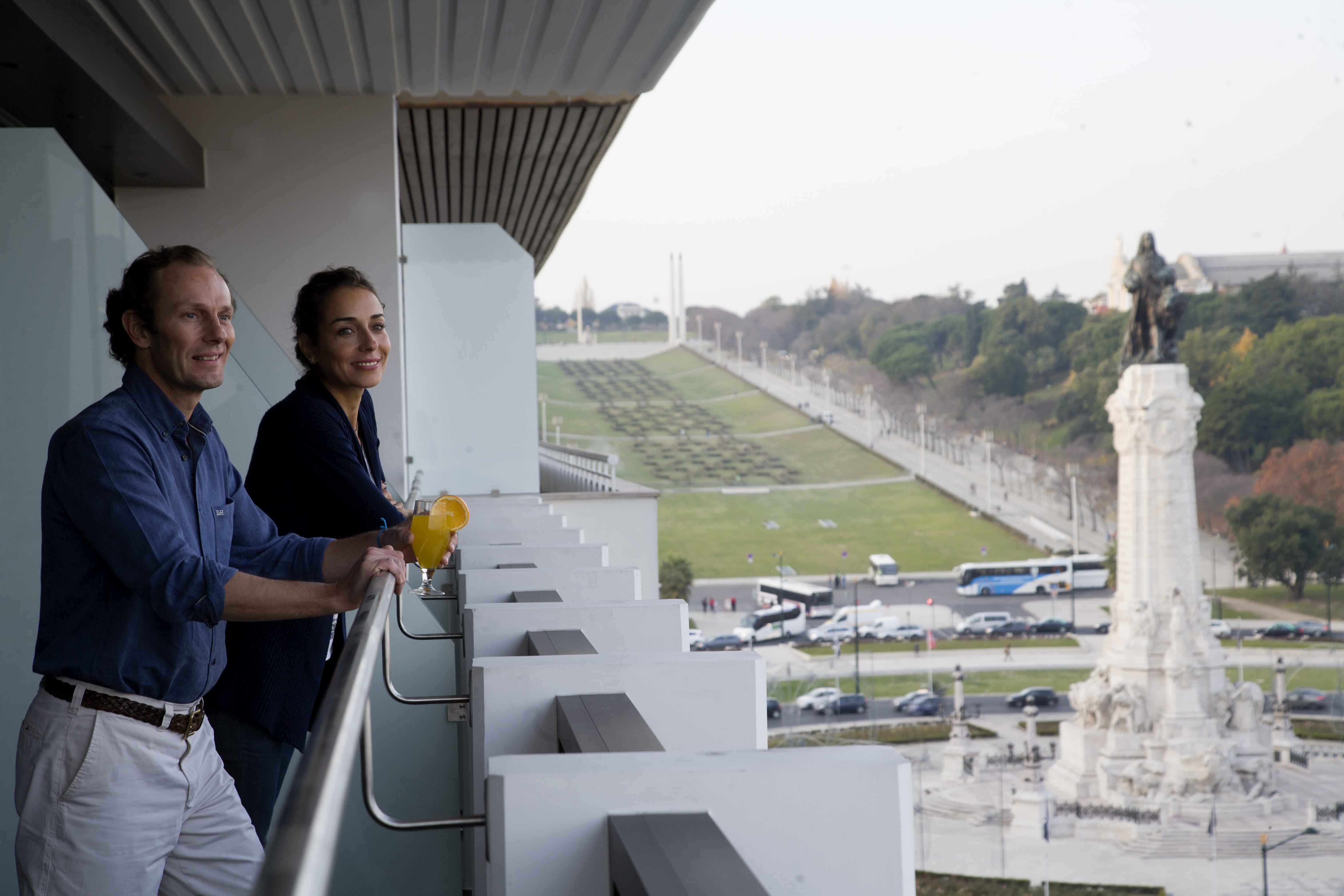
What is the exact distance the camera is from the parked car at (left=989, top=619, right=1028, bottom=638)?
34656 millimetres

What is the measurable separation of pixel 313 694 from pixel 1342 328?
43.3 metres

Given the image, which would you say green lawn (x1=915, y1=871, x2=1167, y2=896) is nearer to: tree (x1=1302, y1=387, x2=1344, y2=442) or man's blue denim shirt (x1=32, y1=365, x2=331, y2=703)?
man's blue denim shirt (x1=32, y1=365, x2=331, y2=703)

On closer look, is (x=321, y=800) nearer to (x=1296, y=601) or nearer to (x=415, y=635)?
(x=415, y=635)

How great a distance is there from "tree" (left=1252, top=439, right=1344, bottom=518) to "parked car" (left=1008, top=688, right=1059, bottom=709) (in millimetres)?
11837

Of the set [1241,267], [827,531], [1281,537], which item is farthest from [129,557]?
[1241,267]

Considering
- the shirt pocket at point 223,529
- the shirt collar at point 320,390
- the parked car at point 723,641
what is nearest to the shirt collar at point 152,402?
the shirt pocket at point 223,529

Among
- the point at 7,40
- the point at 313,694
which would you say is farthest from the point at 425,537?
the point at 7,40

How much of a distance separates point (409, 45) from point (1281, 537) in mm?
37323

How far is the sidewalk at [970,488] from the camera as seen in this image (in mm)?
37969

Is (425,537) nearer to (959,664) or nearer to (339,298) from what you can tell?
(339,298)

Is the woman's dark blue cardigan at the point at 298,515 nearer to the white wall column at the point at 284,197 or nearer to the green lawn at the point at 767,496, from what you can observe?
the white wall column at the point at 284,197

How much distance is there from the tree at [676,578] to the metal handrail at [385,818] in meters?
34.2

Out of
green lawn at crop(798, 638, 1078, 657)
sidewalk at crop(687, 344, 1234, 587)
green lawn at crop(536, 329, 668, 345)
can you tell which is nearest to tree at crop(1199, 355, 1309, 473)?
sidewalk at crop(687, 344, 1234, 587)

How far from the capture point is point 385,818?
2.92 ft
